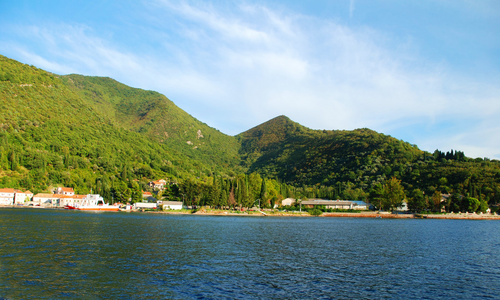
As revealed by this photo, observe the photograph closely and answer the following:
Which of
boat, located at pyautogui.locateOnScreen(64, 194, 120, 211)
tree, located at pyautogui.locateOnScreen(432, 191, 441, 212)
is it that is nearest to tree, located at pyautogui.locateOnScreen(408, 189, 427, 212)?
tree, located at pyautogui.locateOnScreen(432, 191, 441, 212)

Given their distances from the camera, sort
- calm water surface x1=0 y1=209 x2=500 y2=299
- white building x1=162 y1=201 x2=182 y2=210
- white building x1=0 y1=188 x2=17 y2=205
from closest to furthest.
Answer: calm water surface x1=0 y1=209 x2=500 y2=299, white building x1=162 y1=201 x2=182 y2=210, white building x1=0 y1=188 x2=17 y2=205

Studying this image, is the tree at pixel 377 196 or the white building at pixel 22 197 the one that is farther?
the tree at pixel 377 196

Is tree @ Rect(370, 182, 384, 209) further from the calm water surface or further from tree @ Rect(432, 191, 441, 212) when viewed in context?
the calm water surface

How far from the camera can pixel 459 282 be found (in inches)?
927

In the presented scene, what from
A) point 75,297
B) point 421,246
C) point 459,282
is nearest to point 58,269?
point 75,297

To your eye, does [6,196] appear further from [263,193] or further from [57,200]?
[263,193]

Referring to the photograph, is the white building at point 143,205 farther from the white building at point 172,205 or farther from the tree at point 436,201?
the tree at point 436,201

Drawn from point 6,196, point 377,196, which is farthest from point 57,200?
point 377,196

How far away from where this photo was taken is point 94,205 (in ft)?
424

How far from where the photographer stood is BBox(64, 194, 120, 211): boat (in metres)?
126

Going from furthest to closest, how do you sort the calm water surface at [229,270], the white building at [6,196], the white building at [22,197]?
the white building at [22,197]
the white building at [6,196]
the calm water surface at [229,270]

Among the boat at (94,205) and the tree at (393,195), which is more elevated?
the tree at (393,195)

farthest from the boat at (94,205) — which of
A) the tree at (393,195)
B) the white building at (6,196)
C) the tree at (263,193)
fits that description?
the tree at (393,195)

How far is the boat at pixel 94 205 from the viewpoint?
12644 cm
